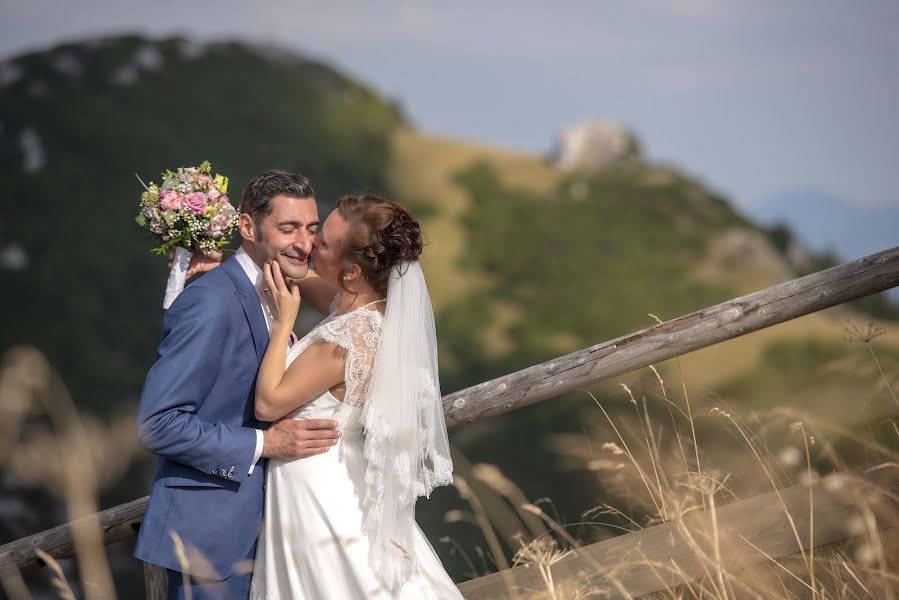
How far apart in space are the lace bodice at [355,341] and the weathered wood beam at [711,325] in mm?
680

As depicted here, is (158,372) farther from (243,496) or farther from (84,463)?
(84,463)

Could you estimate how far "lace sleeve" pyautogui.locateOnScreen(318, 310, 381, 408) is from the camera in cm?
312

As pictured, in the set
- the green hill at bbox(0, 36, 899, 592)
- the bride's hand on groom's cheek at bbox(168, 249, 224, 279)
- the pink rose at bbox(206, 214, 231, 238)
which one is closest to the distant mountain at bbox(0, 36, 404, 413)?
the green hill at bbox(0, 36, 899, 592)

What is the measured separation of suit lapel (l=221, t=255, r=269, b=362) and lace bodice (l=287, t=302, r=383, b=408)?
5.3 inches

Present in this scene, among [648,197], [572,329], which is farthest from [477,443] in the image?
[648,197]

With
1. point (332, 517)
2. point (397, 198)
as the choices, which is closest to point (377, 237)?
point (332, 517)

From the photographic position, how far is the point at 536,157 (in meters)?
28.8

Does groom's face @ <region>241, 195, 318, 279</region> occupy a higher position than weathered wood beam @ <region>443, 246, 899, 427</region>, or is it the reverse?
groom's face @ <region>241, 195, 318, 279</region>

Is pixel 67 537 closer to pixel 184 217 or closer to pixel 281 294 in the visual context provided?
pixel 184 217

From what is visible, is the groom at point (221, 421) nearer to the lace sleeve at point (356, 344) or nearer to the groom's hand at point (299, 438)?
the groom's hand at point (299, 438)

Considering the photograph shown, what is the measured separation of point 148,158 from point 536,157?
12.0 m

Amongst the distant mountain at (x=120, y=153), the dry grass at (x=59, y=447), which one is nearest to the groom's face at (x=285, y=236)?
the dry grass at (x=59, y=447)

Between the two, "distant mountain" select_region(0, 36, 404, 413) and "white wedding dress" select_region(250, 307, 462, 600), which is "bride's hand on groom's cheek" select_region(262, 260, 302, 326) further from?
"distant mountain" select_region(0, 36, 404, 413)

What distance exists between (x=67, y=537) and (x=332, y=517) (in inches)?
62.8
